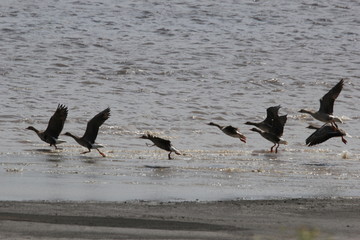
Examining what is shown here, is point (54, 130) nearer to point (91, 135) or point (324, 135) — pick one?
point (91, 135)

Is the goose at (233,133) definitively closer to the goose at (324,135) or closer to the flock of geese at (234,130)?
the flock of geese at (234,130)

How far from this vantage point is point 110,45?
2838cm

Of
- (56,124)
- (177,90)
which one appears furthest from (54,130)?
(177,90)

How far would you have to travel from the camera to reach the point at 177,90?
22.5 meters

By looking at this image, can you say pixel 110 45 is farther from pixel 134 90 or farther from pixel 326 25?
pixel 326 25

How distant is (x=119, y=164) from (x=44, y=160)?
104 cm

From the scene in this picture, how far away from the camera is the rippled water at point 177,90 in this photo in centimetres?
1209

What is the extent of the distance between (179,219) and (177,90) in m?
13.4

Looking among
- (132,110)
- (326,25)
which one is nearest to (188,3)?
(326,25)

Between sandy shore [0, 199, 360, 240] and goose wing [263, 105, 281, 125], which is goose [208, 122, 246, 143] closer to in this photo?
goose wing [263, 105, 281, 125]

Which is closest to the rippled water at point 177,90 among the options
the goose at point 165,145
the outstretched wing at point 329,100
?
the goose at point 165,145

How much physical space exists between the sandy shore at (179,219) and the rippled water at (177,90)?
64cm

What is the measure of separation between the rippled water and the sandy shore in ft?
2.10

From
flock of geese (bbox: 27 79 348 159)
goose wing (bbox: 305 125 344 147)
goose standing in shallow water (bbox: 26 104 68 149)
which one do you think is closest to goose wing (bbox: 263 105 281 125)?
flock of geese (bbox: 27 79 348 159)
